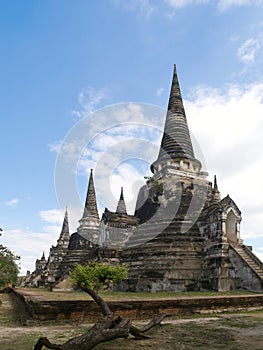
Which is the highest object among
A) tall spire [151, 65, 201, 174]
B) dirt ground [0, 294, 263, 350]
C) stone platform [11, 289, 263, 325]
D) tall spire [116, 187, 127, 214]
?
tall spire [151, 65, 201, 174]

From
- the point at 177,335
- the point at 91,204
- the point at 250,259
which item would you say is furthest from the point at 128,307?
the point at 91,204

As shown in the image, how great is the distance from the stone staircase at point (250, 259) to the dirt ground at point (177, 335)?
26.8 ft

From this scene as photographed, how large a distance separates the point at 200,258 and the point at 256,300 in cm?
725

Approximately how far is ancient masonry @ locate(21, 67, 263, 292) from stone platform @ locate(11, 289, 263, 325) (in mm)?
6095

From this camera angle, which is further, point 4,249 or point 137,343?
point 4,249

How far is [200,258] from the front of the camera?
19.3m

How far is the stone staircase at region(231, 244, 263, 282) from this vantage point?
55.8 feet

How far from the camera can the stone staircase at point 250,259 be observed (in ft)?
55.8

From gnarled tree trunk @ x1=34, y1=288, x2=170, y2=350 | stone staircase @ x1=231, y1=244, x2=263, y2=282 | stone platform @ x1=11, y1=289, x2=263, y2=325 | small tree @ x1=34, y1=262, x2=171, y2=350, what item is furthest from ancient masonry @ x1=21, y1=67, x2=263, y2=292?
gnarled tree trunk @ x1=34, y1=288, x2=170, y2=350

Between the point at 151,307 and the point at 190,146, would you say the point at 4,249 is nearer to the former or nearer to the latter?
the point at 151,307

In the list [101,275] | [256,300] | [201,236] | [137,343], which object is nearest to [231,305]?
[256,300]

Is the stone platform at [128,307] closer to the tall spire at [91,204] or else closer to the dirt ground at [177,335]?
the dirt ground at [177,335]

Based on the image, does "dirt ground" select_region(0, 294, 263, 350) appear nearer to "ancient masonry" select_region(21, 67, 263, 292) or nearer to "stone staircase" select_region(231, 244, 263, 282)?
"stone staircase" select_region(231, 244, 263, 282)

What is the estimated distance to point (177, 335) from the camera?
7.07 meters
